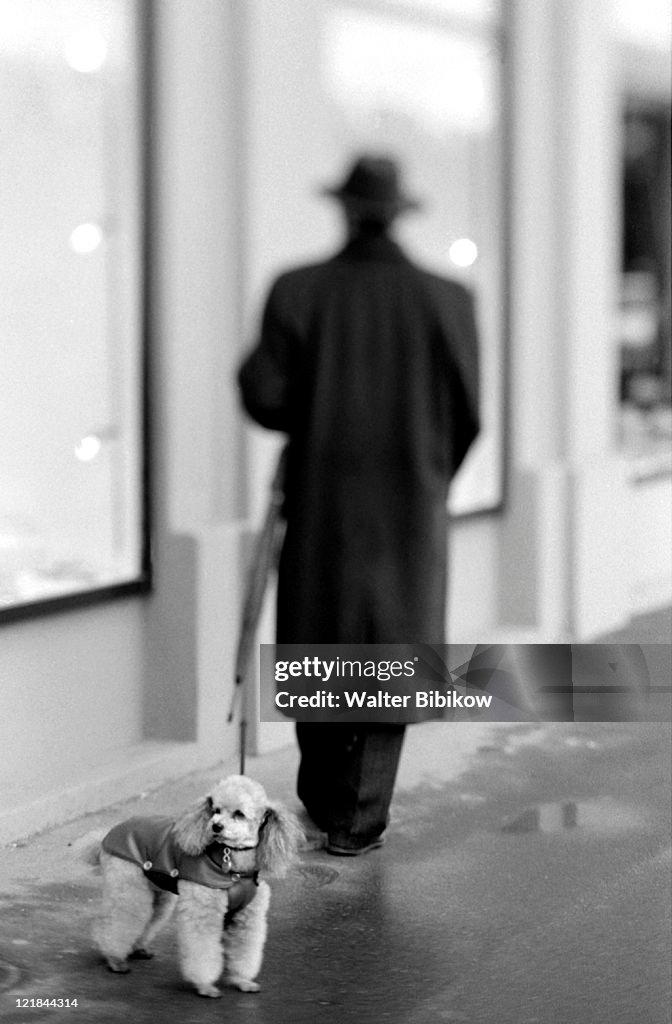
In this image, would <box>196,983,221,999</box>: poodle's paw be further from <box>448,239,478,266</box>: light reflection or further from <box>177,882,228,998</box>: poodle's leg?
<box>448,239,478,266</box>: light reflection

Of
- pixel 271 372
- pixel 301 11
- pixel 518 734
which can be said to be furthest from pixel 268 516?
pixel 518 734

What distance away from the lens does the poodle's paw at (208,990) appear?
139 inches

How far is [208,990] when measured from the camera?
3529 millimetres

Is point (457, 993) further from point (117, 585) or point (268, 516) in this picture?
point (117, 585)

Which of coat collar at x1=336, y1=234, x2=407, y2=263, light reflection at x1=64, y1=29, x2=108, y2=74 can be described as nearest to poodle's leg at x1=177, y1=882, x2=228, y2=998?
coat collar at x1=336, y1=234, x2=407, y2=263

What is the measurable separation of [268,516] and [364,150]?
860mm

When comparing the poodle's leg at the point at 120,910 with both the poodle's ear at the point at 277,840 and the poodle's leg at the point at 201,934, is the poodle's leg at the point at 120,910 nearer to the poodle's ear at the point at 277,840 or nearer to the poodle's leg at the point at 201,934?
the poodle's leg at the point at 201,934

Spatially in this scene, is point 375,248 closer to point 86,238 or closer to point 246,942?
point 86,238

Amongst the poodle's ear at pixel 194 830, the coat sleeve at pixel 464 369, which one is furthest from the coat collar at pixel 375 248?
the poodle's ear at pixel 194 830

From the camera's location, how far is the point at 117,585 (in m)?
4.82

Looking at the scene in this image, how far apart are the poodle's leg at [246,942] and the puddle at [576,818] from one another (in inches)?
47.0

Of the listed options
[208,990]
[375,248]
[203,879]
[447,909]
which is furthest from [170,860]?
[375,248]

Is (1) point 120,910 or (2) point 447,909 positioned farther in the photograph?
(2) point 447,909

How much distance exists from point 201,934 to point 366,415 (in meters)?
1.14
